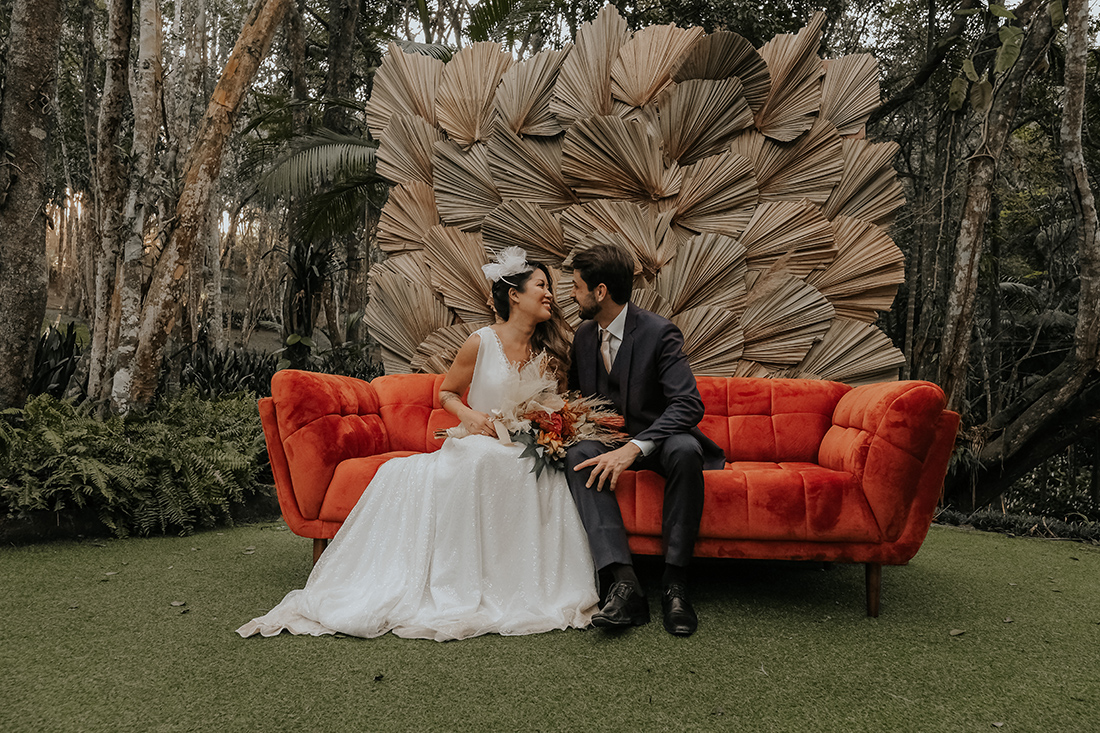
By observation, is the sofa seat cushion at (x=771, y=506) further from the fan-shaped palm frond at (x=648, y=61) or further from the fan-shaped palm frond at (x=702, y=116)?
the fan-shaped palm frond at (x=648, y=61)

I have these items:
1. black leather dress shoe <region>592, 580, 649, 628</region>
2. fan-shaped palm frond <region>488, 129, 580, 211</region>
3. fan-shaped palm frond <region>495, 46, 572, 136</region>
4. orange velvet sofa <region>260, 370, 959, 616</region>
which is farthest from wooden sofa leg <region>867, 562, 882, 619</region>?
fan-shaped palm frond <region>495, 46, 572, 136</region>

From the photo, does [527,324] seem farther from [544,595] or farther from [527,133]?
[527,133]

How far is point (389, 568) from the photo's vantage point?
7.61 feet

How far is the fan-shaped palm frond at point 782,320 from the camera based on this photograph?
347 centimetres

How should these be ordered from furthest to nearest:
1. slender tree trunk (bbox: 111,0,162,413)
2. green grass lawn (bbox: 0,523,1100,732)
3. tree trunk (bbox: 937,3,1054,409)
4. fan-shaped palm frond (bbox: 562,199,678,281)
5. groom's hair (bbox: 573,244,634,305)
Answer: tree trunk (bbox: 937,3,1054,409) → slender tree trunk (bbox: 111,0,162,413) → fan-shaped palm frond (bbox: 562,199,678,281) → groom's hair (bbox: 573,244,634,305) → green grass lawn (bbox: 0,523,1100,732)

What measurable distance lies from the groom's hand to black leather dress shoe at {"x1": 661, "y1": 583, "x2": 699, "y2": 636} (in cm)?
37

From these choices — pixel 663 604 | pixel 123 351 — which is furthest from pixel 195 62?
pixel 663 604

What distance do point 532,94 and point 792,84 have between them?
4.31ft

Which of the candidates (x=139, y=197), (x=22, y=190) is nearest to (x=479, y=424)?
(x=139, y=197)

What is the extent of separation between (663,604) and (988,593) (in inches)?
53.2

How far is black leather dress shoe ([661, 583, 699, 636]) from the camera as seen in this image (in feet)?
6.91

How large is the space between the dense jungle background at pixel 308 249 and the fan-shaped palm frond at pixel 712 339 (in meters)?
1.89

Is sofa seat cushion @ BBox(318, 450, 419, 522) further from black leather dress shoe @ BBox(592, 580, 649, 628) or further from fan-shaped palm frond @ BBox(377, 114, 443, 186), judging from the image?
fan-shaped palm frond @ BBox(377, 114, 443, 186)

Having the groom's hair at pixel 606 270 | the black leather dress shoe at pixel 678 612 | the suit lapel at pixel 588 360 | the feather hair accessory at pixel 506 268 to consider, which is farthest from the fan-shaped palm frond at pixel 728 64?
the black leather dress shoe at pixel 678 612
